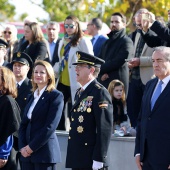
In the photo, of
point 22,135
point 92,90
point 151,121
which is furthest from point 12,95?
point 151,121

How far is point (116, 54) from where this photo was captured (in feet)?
35.2

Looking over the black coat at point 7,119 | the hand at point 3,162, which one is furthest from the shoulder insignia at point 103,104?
the hand at point 3,162

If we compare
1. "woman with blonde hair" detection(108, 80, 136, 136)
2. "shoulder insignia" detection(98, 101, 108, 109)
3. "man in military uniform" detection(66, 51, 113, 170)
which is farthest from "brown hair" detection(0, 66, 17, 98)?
"woman with blonde hair" detection(108, 80, 136, 136)

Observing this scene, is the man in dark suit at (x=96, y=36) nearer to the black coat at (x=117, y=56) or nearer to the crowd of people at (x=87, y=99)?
the crowd of people at (x=87, y=99)

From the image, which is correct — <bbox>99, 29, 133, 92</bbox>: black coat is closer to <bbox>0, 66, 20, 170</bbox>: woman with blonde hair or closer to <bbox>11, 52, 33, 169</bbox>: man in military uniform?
<bbox>11, 52, 33, 169</bbox>: man in military uniform

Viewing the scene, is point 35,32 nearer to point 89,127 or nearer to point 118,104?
point 118,104

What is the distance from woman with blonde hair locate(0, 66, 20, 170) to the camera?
8500 millimetres

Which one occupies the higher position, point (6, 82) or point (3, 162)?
point (6, 82)

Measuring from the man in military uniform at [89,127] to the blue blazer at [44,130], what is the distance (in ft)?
0.90

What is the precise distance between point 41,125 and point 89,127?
70cm

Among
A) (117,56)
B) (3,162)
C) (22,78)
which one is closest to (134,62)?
(117,56)

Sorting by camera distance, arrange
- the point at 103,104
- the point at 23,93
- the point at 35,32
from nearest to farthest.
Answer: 1. the point at 103,104
2. the point at 23,93
3. the point at 35,32

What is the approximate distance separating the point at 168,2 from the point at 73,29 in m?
4.66

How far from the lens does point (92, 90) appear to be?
789 centimetres
